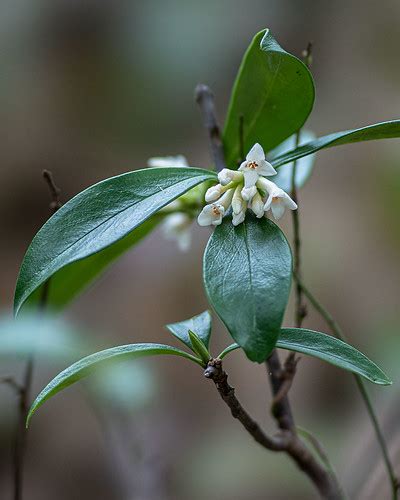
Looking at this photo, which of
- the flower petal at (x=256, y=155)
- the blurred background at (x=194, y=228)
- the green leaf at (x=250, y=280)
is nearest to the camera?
the green leaf at (x=250, y=280)

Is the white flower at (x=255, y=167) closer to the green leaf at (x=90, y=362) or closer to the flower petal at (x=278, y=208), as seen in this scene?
the flower petal at (x=278, y=208)

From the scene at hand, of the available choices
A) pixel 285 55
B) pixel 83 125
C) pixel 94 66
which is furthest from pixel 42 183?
pixel 285 55

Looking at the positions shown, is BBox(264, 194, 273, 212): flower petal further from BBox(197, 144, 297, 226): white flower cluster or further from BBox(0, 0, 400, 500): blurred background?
BBox(0, 0, 400, 500): blurred background

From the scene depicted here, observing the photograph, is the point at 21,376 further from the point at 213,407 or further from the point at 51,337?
the point at 213,407

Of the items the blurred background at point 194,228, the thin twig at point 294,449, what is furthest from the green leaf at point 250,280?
the blurred background at point 194,228

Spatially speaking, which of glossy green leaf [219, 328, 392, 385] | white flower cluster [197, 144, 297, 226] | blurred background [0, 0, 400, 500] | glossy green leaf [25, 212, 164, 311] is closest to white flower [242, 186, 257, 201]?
white flower cluster [197, 144, 297, 226]

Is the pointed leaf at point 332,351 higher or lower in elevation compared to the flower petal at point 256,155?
lower
